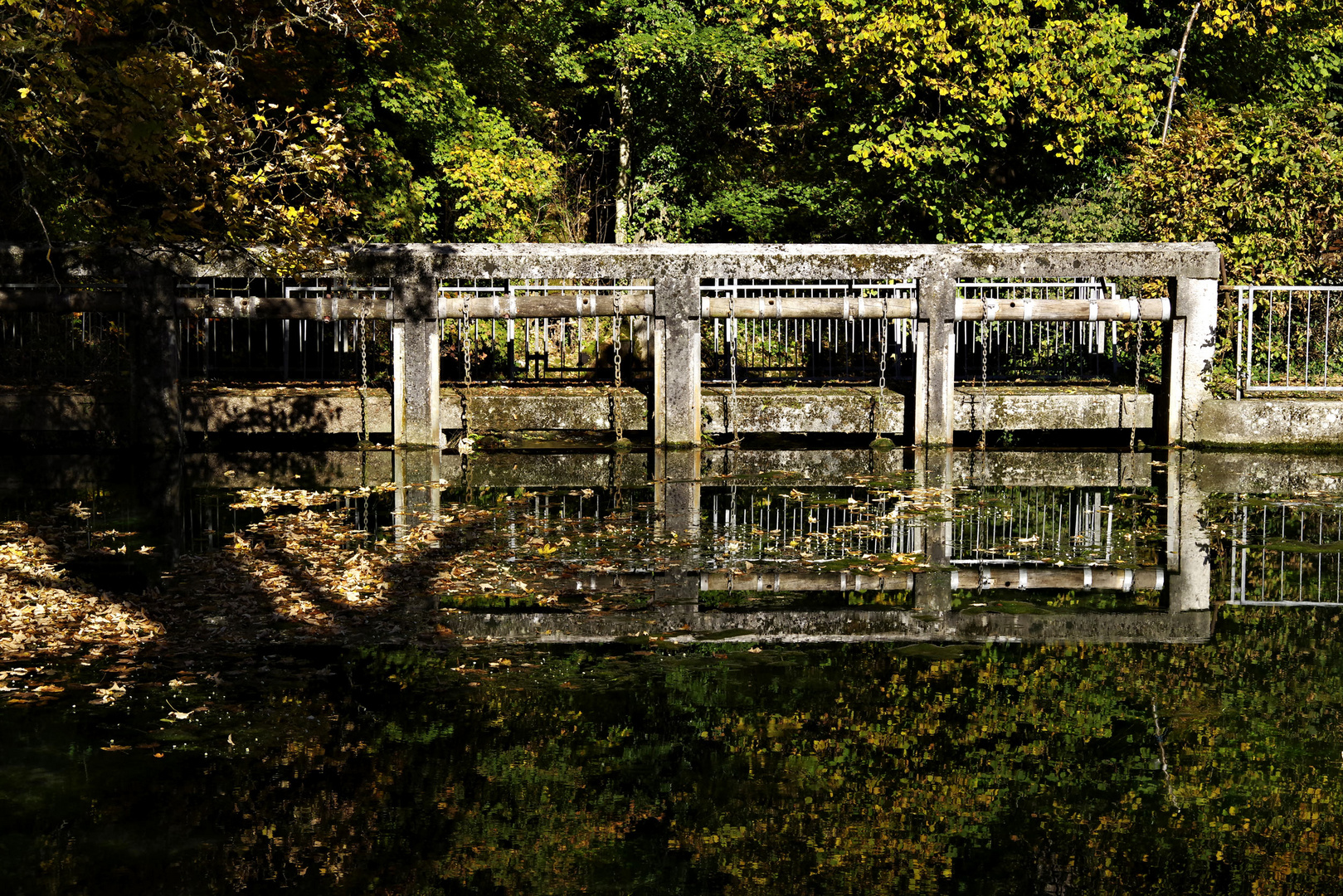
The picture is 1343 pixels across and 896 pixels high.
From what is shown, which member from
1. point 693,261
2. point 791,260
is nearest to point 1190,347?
point 791,260

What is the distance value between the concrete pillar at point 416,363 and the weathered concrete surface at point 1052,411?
537 centimetres

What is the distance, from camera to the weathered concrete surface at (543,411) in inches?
616

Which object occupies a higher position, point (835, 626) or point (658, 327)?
point (658, 327)

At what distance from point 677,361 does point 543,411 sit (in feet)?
4.78

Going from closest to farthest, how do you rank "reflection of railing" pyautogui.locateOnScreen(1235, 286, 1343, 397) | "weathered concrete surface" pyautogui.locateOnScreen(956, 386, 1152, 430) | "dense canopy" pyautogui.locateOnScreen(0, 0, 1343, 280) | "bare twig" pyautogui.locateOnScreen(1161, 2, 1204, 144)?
"dense canopy" pyautogui.locateOnScreen(0, 0, 1343, 280)
"weathered concrete surface" pyautogui.locateOnScreen(956, 386, 1152, 430)
"reflection of railing" pyautogui.locateOnScreen(1235, 286, 1343, 397)
"bare twig" pyautogui.locateOnScreen(1161, 2, 1204, 144)

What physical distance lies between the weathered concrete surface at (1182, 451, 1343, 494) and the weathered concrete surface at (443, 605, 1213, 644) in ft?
16.5

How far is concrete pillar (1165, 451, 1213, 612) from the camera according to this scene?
8867mm

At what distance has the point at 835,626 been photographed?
8.12m

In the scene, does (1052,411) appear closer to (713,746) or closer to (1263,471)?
(1263,471)

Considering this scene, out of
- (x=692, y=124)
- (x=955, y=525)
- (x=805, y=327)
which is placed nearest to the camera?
(x=955, y=525)

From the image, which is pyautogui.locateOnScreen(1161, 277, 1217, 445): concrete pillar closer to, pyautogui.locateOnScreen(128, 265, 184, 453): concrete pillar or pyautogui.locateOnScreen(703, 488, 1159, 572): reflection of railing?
pyautogui.locateOnScreen(703, 488, 1159, 572): reflection of railing

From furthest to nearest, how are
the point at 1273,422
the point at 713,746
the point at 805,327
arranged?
1. the point at 805,327
2. the point at 1273,422
3. the point at 713,746

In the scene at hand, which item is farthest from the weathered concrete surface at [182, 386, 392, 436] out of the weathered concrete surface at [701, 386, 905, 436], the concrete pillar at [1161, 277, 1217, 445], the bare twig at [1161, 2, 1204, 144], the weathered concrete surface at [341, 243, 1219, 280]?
the bare twig at [1161, 2, 1204, 144]

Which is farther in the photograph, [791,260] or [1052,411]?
[1052,411]
